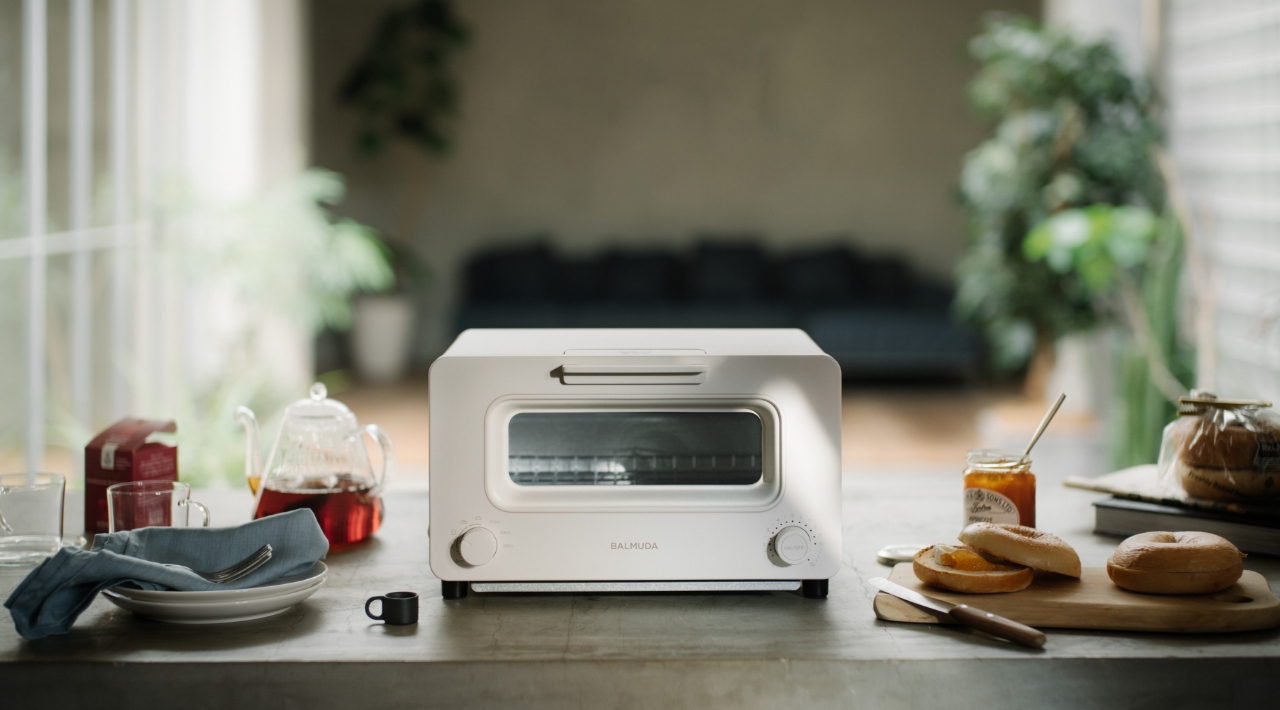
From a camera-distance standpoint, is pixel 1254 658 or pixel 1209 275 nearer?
pixel 1254 658

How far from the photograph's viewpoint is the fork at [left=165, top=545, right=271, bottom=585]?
998mm

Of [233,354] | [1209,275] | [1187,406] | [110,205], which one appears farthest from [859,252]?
[1187,406]

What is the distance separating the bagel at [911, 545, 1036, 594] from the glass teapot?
57cm

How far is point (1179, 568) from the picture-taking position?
96 cm

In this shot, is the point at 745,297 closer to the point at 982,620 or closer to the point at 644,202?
the point at 644,202

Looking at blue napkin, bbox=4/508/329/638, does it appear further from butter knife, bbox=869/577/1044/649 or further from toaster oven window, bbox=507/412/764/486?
butter knife, bbox=869/577/1044/649

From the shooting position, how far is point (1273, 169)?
3.20 m

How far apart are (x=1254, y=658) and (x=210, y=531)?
0.92 metres

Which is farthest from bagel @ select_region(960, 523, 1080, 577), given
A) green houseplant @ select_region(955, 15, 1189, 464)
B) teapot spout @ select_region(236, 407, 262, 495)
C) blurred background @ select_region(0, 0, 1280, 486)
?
green houseplant @ select_region(955, 15, 1189, 464)

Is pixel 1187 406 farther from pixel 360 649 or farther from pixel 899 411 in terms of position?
pixel 899 411

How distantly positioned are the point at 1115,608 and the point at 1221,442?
1.01ft

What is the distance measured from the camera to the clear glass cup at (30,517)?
111 cm

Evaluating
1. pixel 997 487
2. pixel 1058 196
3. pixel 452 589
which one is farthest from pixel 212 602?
pixel 1058 196

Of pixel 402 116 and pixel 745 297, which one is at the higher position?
pixel 402 116
